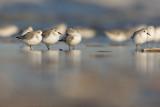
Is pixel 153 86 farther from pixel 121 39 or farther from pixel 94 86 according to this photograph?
pixel 121 39

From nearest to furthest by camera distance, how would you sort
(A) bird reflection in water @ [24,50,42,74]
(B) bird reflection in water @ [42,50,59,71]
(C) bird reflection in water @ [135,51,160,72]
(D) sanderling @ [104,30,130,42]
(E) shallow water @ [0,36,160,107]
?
(E) shallow water @ [0,36,160,107] < (A) bird reflection in water @ [24,50,42,74] < (C) bird reflection in water @ [135,51,160,72] < (B) bird reflection in water @ [42,50,59,71] < (D) sanderling @ [104,30,130,42]

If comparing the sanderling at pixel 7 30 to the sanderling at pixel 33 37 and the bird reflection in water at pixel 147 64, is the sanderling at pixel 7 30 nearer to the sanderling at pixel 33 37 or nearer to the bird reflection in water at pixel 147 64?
the sanderling at pixel 33 37

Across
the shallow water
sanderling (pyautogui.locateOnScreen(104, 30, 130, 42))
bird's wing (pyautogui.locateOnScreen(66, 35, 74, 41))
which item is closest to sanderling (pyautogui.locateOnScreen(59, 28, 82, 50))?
bird's wing (pyautogui.locateOnScreen(66, 35, 74, 41))

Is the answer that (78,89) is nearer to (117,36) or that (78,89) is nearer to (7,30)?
(117,36)

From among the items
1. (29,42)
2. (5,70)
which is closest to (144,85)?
(5,70)

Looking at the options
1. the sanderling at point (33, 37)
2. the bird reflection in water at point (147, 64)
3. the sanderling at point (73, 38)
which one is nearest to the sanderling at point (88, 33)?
the sanderling at point (73, 38)

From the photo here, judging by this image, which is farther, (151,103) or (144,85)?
(144,85)

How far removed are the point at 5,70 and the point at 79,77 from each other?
1969 millimetres

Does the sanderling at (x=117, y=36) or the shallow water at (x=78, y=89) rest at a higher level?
the sanderling at (x=117, y=36)

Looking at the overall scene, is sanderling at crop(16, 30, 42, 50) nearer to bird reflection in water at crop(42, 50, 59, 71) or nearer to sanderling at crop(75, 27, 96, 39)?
bird reflection in water at crop(42, 50, 59, 71)

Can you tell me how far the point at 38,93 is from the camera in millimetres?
4637

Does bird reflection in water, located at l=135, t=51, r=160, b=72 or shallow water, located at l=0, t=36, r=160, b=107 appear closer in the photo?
shallow water, located at l=0, t=36, r=160, b=107

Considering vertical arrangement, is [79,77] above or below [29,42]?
below

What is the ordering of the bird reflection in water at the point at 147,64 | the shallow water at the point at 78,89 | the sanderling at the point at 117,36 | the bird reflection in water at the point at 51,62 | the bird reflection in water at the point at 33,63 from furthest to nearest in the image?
the sanderling at the point at 117,36
the bird reflection in water at the point at 51,62
the bird reflection in water at the point at 147,64
the bird reflection in water at the point at 33,63
the shallow water at the point at 78,89
